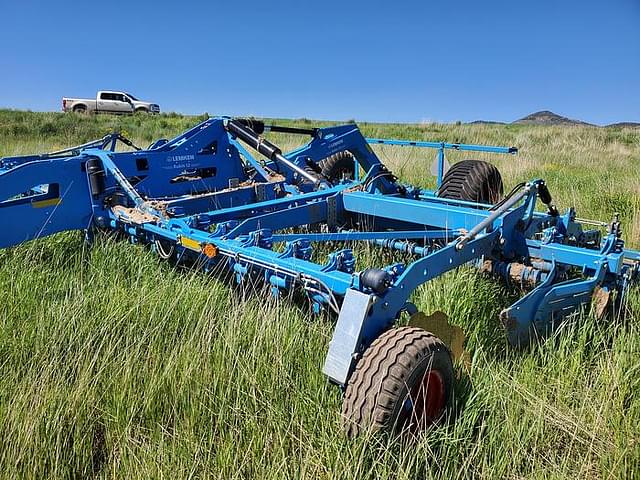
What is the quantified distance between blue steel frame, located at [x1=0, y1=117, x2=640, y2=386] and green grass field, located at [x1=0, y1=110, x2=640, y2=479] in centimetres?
22

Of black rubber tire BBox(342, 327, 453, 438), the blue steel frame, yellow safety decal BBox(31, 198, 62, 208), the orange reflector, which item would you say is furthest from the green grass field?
yellow safety decal BBox(31, 198, 62, 208)

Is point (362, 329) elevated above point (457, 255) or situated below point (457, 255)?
below

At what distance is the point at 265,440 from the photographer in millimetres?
2199

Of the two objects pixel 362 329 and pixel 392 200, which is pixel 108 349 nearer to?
pixel 362 329

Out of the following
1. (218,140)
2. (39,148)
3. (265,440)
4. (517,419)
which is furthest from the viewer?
(39,148)

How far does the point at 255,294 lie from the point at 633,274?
2509mm

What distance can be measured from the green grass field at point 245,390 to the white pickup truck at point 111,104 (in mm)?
34028

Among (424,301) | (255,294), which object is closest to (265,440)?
(255,294)

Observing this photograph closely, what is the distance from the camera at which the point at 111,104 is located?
35375mm

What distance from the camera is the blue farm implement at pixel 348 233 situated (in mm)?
2252

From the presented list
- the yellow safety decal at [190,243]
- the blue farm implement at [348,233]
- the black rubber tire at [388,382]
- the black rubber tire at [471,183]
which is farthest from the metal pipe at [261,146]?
the black rubber tire at [388,382]

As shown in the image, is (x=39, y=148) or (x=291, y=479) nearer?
(x=291, y=479)

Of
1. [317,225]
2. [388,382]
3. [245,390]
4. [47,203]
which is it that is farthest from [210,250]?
[317,225]

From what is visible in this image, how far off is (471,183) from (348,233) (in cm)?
241
